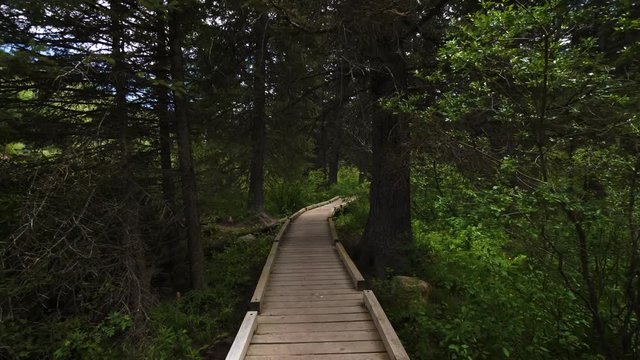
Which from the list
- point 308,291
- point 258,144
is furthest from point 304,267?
point 258,144

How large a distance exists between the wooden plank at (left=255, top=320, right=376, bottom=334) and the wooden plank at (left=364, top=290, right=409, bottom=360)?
0.54 feet

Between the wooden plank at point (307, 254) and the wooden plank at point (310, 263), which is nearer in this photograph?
the wooden plank at point (310, 263)

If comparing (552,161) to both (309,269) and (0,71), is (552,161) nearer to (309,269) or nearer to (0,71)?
(309,269)

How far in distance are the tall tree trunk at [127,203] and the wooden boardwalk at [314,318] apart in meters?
1.68

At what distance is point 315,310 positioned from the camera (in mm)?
5602

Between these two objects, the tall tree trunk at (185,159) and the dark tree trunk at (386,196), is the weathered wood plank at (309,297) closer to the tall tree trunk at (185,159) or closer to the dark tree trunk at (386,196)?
A: the dark tree trunk at (386,196)

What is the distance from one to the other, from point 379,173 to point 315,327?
166 inches

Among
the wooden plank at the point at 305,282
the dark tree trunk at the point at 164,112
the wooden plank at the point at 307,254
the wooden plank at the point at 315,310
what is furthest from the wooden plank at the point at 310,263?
the dark tree trunk at the point at 164,112

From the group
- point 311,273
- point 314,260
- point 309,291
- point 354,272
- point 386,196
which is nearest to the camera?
point 309,291

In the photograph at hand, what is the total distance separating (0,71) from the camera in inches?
199

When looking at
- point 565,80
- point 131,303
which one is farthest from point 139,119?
point 565,80

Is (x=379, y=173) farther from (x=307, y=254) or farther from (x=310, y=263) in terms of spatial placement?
(x=307, y=254)

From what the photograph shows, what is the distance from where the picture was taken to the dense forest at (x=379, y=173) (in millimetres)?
3809

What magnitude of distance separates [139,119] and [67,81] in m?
1.31
